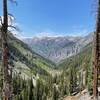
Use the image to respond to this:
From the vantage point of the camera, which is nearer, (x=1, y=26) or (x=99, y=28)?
(x=1, y=26)

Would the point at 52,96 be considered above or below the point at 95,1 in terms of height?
below

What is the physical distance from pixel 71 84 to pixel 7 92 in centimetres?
14731

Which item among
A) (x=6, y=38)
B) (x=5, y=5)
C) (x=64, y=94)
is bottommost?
(x=64, y=94)

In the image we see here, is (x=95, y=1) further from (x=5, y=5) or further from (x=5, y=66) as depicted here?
(x=5, y=66)

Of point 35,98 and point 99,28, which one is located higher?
point 99,28

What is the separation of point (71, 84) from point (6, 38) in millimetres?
147337

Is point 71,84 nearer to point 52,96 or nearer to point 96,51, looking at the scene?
point 52,96

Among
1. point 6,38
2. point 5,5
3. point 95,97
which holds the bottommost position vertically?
point 95,97

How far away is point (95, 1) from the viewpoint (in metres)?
23.7

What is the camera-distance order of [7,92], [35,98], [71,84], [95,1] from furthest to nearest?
1. [71,84]
2. [35,98]
3. [95,1]
4. [7,92]

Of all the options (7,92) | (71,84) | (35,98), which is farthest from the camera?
(71,84)

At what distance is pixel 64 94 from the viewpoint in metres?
174

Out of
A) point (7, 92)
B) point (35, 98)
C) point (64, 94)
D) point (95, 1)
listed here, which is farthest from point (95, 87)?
point (64, 94)

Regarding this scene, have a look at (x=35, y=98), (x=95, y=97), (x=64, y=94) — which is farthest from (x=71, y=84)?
(x=95, y=97)
